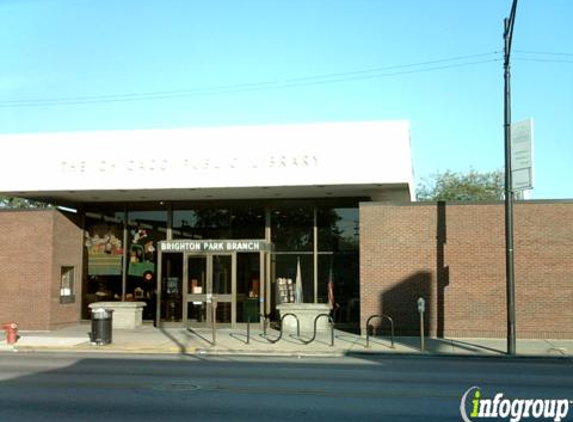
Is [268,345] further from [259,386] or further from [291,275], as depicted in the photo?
[259,386]

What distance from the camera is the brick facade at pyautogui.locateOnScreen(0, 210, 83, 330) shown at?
22.9 meters

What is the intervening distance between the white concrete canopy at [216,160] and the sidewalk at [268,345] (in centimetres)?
469

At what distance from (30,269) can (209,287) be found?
6291 mm

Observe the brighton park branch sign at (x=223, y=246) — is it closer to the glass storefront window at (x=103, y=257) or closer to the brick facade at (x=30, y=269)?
the glass storefront window at (x=103, y=257)

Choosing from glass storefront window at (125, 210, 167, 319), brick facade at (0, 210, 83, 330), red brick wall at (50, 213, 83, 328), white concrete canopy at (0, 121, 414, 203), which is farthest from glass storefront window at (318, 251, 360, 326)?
brick facade at (0, 210, 83, 330)

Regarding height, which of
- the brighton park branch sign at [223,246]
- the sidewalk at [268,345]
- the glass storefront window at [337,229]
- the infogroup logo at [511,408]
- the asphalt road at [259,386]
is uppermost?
the glass storefront window at [337,229]

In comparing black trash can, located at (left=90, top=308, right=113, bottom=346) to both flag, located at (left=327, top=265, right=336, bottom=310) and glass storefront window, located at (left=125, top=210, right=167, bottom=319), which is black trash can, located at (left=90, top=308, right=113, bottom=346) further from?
flag, located at (left=327, top=265, right=336, bottom=310)

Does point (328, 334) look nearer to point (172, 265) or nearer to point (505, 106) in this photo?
point (172, 265)

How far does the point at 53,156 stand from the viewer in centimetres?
2175

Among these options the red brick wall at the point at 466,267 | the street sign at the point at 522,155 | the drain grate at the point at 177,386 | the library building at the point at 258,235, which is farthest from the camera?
→ the library building at the point at 258,235

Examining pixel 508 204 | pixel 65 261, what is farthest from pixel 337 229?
pixel 65 261

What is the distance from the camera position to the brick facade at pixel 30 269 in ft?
75.2

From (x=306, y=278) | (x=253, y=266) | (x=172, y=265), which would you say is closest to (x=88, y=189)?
(x=172, y=265)

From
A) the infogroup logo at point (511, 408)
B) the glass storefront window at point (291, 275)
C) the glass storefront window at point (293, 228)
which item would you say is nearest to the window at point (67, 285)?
the glass storefront window at point (291, 275)
